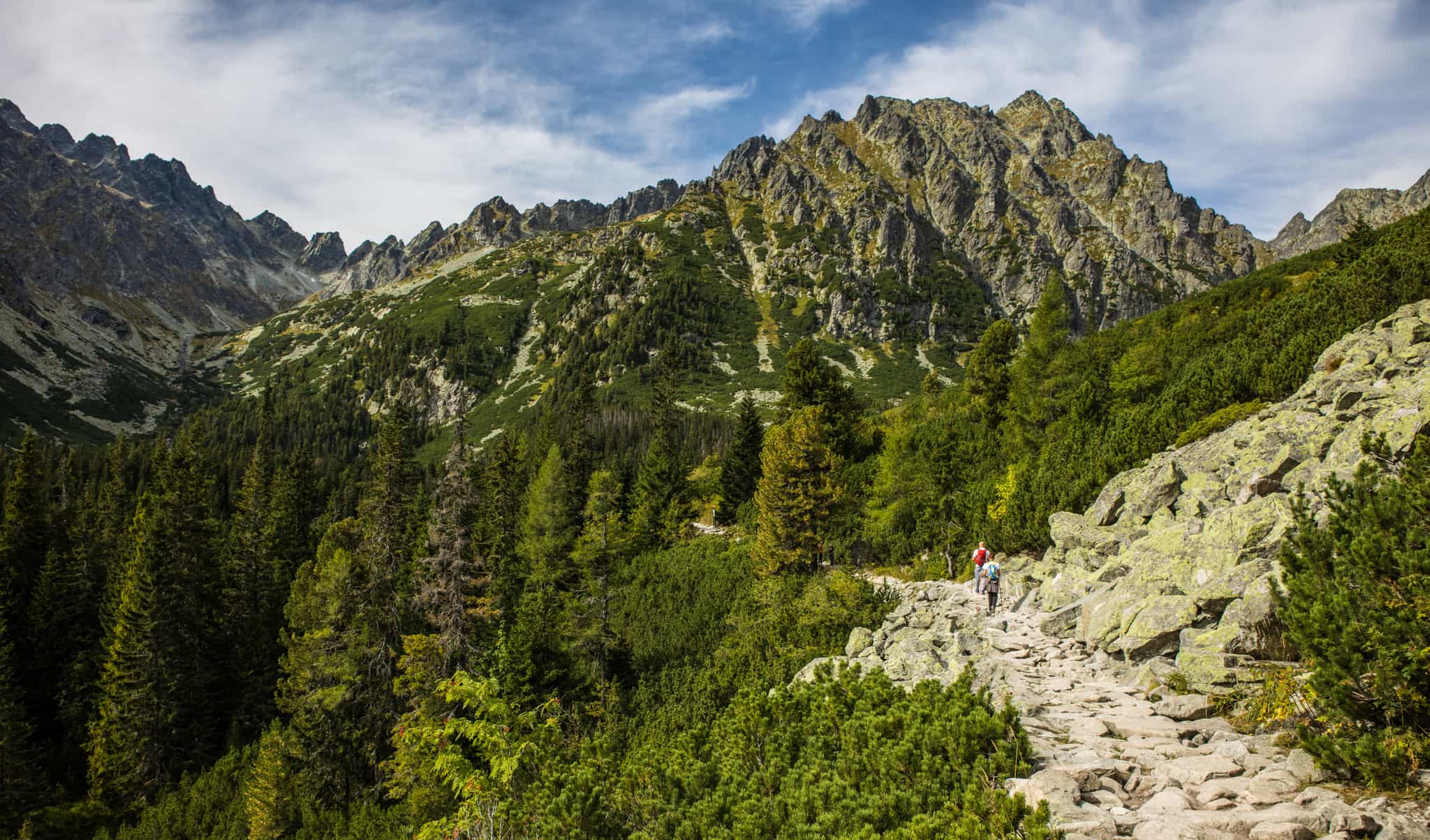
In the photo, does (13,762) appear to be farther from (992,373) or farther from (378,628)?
(992,373)

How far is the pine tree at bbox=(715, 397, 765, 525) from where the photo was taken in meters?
49.2

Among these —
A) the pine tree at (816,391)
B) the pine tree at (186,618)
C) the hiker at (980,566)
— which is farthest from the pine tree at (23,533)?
the hiker at (980,566)

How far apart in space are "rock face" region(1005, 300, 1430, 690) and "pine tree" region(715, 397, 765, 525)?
97.8 feet

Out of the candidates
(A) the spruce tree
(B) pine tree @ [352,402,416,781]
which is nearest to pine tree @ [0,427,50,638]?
(B) pine tree @ [352,402,416,781]

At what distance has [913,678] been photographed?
551 inches

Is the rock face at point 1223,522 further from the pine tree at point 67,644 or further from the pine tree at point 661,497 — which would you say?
the pine tree at point 67,644

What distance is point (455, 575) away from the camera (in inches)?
958

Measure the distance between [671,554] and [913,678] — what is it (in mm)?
30929

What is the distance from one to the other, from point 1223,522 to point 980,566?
26.0 feet

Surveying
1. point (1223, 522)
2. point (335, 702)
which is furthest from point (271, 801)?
point (1223, 522)

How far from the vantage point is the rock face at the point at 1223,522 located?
10.4 meters

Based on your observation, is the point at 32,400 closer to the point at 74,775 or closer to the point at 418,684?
the point at 74,775

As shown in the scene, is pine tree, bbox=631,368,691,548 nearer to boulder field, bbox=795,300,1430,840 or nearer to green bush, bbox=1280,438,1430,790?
boulder field, bbox=795,300,1430,840

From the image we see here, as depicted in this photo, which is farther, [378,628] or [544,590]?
[544,590]
